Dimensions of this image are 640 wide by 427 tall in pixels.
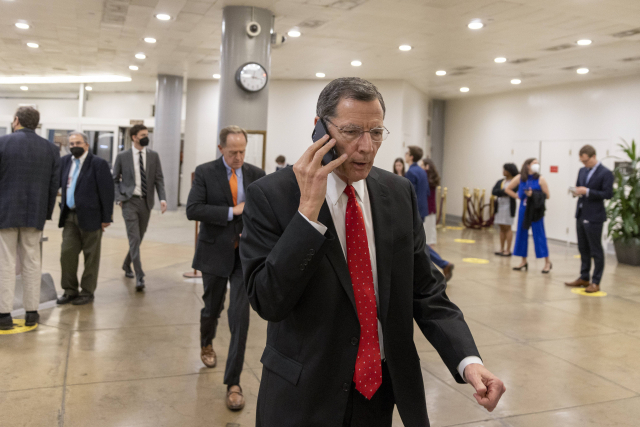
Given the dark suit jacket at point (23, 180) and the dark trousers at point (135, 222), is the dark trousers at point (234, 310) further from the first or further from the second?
the dark trousers at point (135, 222)

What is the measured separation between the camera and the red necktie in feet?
5.29

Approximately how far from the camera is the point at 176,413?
11.0 feet

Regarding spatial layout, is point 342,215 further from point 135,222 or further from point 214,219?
point 135,222

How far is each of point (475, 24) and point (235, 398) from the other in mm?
7217

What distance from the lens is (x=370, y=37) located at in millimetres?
9844

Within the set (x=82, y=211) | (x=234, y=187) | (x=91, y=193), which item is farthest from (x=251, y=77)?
(x=234, y=187)

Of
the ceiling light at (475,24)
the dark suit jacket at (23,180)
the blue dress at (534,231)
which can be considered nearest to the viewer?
the dark suit jacket at (23,180)

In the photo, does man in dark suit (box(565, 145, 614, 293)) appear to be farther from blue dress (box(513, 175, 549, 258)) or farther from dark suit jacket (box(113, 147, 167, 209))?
dark suit jacket (box(113, 147, 167, 209))

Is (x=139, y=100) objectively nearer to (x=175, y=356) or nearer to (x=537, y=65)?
(x=537, y=65)

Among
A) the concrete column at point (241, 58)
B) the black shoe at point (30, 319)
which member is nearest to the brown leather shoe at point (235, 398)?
the black shoe at point (30, 319)

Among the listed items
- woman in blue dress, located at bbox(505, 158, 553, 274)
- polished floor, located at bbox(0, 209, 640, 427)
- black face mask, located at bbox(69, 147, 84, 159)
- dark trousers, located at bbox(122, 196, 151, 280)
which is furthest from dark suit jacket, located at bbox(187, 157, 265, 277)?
woman in blue dress, located at bbox(505, 158, 553, 274)

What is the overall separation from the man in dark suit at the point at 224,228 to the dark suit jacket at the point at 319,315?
5.97ft

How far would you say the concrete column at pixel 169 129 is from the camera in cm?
1611

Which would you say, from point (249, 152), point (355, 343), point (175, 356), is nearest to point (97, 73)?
point (249, 152)
